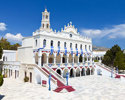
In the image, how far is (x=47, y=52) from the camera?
3431 centimetres

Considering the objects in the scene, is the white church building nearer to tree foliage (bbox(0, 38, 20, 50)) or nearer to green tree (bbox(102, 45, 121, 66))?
green tree (bbox(102, 45, 121, 66))

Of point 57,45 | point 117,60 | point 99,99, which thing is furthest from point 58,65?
point 117,60

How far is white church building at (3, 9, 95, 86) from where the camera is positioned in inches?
1211

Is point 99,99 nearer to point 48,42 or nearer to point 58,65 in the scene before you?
point 58,65

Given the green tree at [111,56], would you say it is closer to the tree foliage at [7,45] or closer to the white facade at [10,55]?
the white facade at [10,55]

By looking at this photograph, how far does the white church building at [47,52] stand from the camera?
30.8 metres

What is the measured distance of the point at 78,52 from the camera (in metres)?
42.4

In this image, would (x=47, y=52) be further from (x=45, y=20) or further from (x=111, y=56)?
(x=111, y=56)

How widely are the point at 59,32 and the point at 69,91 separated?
1919 cm

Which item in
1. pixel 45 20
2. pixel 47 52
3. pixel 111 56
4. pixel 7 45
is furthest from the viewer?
pixel 7 45

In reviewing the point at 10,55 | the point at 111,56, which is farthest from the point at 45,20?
the point at 111,56

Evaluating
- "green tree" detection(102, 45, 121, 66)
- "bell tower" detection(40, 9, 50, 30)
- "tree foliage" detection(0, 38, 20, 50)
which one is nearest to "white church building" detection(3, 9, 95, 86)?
"bell tower" detection(40, 9, 50, 30)

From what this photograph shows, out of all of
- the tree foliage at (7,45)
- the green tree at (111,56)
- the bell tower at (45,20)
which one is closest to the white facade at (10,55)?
the bell tower at (45,20)

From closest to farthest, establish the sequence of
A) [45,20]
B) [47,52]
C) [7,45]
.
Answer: [47,52] → [45,20] → [7,45]
